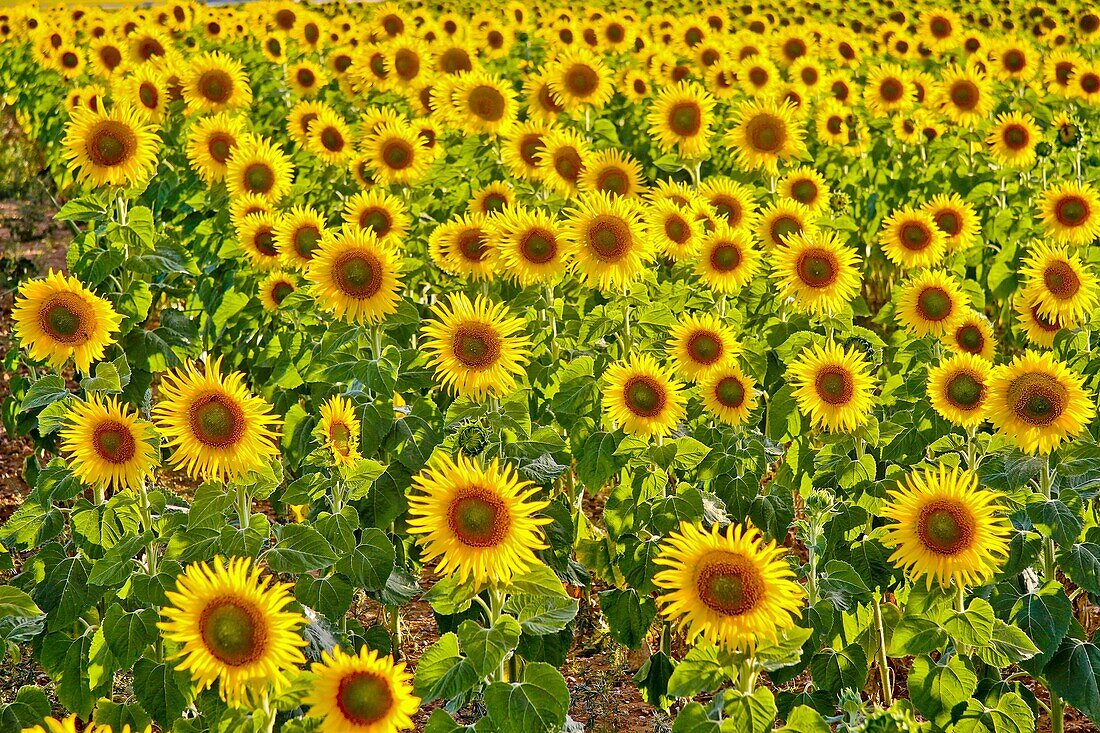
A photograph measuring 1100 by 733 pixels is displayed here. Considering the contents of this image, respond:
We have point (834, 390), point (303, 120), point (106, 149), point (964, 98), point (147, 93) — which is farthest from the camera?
point (964, 98)

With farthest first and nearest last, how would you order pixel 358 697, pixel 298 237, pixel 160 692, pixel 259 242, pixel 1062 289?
pixel 259 242
pixel 298 237
pixel 1062 289
pixel 160 692
pixel 358 697

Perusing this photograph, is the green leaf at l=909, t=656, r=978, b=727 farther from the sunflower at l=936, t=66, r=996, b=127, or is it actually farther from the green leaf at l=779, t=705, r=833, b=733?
the sunflower at l=936, t=66, r=996, b=127

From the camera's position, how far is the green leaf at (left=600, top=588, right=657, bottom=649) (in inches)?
135

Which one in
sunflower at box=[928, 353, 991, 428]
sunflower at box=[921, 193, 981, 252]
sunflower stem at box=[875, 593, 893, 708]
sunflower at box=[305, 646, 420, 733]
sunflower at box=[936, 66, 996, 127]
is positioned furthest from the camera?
sunflower at box=[936, 66, 996, 127]

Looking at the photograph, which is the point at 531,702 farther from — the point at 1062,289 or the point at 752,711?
the point at 1062,289

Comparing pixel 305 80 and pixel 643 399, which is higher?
pixel 305 80

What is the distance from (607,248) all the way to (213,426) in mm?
1665

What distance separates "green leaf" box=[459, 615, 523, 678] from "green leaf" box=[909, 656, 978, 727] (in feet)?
3.52

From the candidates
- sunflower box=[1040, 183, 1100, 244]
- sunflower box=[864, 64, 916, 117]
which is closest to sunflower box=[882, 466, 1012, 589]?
sunflower box=[1040, 183, 1100, 244]

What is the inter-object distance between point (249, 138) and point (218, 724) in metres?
3.78

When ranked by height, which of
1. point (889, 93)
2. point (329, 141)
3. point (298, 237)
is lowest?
point (298, 237)

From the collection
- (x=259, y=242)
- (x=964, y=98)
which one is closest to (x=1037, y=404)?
(x=259, y=242)

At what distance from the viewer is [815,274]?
4.33 metres

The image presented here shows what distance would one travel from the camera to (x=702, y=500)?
354 centimetres
